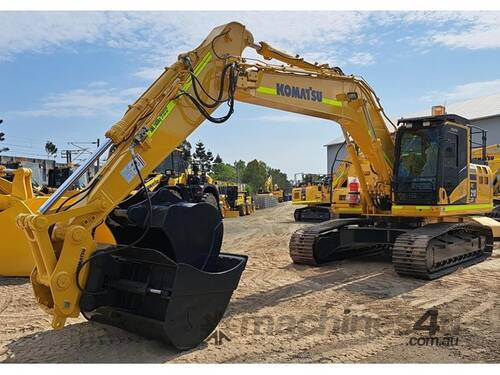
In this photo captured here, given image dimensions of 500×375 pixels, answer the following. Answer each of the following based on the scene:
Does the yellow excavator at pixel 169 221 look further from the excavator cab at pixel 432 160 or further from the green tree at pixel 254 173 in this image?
the green tree at pixel 254 173

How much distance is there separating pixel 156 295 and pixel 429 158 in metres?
5.92

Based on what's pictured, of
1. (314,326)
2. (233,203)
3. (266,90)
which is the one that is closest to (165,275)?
(314,326)

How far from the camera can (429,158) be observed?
854 cm

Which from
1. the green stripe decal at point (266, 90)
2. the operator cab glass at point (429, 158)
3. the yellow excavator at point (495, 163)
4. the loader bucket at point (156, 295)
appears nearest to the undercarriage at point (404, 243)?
the operator cab glass at point (429, 158)

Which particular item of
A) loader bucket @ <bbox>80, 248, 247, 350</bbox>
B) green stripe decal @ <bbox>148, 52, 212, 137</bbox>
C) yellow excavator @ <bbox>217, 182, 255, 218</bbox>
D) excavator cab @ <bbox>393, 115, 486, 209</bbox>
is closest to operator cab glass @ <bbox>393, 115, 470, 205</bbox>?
excavator cab @ <bbox>393, 115, 486, 209</bbox>

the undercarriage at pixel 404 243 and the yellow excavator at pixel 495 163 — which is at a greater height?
the yellow excavator at pixel 495 163

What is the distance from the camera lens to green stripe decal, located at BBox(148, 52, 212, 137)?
4.89m

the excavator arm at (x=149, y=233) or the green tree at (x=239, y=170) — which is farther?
the green tree at (x=239, y=170)

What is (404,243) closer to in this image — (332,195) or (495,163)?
(332,195)

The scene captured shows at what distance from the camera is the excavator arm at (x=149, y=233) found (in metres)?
4.17

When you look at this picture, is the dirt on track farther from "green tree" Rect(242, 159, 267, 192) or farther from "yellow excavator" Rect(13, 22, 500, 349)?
"green tree" Rect(242, 159, 267, 192)

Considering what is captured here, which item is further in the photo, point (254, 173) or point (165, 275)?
point (254, 173)

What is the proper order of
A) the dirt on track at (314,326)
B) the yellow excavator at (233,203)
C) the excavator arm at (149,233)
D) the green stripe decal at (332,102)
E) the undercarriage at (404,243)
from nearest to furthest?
1. the excavator arm at (149,233)
2. the dirt on track at (314,326)
3. the green stripe decal at (332,102)
4. the undercarriage at (404,243)
5. the yellow excavator at (233,203)

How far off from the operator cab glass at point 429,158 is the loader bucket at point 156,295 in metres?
4.90
